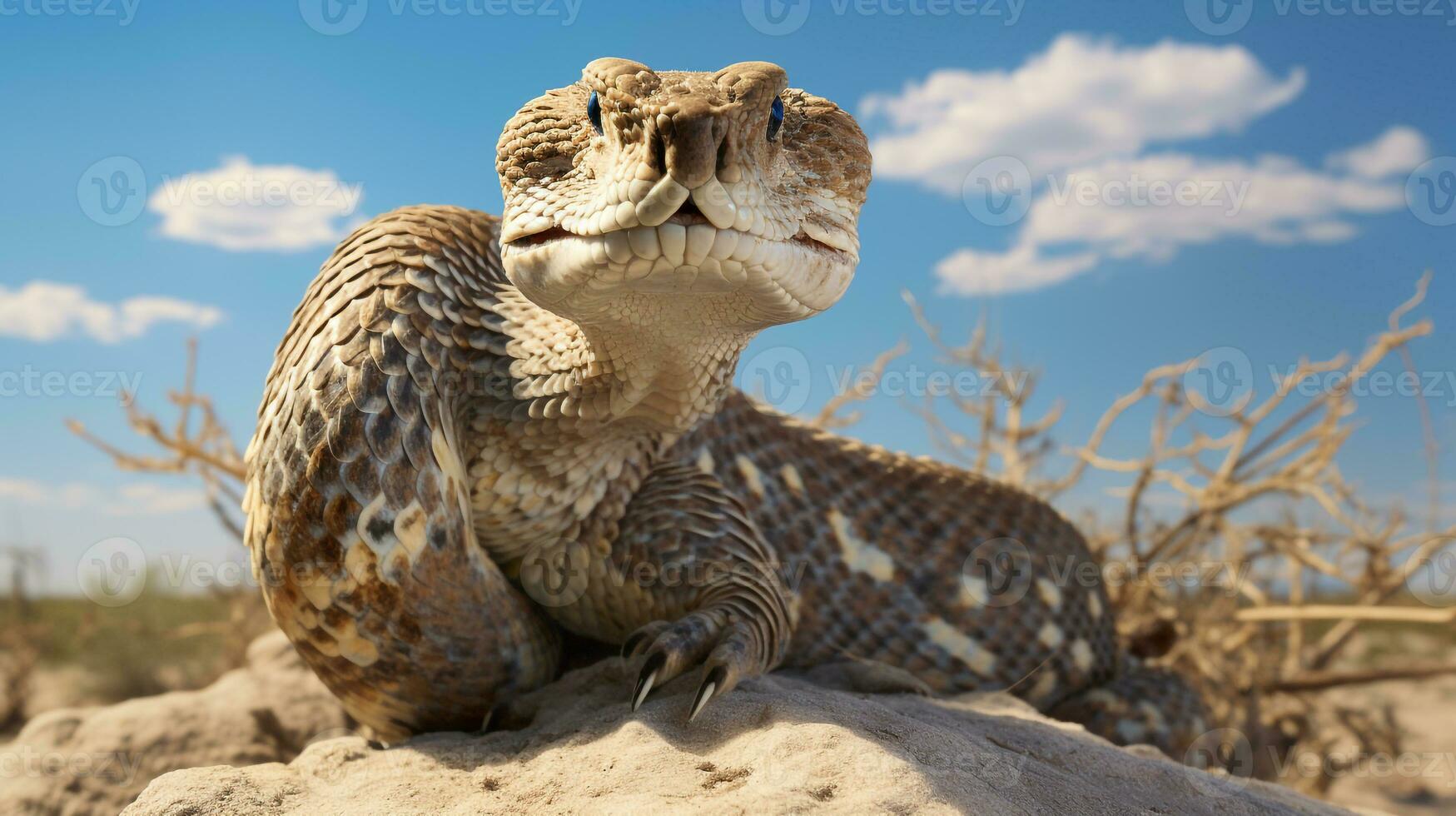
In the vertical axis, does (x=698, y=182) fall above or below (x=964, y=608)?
above

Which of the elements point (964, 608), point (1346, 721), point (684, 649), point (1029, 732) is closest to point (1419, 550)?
point (1346, 721)

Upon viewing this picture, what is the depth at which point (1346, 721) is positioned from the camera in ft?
18.3

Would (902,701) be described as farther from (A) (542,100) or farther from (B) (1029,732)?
(A) (542,100)

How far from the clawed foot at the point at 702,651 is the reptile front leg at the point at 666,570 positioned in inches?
1.1

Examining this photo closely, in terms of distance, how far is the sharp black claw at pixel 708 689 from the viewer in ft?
7.25

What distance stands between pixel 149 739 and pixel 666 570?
2.06 metres

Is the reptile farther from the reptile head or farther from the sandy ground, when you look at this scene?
the sandy ground

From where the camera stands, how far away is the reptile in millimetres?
1889

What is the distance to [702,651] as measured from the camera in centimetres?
246

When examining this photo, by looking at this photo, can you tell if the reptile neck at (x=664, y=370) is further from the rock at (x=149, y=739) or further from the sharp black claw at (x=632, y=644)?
the rock at (x=149, y=739)

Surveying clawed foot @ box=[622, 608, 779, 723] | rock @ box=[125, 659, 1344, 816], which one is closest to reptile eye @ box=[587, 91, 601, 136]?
clawed foot @ box=[622, 608, 779, 723]

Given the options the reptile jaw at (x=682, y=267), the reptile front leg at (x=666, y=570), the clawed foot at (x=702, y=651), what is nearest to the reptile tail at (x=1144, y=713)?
the reptile front leg at (x=666, y=570)

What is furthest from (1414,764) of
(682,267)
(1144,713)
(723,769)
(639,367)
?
(682,267)

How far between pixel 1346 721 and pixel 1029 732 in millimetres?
4102
